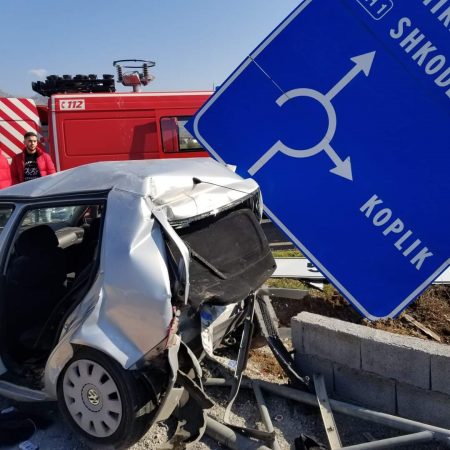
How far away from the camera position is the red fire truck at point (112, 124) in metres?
7.42

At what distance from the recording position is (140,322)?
228cm

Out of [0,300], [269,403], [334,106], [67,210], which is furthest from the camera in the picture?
[67,210]

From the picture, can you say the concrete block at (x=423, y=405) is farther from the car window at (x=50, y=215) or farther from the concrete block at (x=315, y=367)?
the car window at (x=50, y=215)

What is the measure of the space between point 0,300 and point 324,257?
223cm

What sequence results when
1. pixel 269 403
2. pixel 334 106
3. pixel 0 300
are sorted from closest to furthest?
pixel 0 300 → pixel 269 403 → pixel 334 106

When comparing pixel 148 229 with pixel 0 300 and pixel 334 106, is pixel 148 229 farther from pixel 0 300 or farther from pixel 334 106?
pixel 334 106

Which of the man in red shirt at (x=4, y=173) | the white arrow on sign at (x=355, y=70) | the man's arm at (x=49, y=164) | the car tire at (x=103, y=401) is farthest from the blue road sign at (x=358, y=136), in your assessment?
the man in red shirt at (x=4, y=173)

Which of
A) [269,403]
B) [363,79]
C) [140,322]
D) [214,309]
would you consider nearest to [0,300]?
[140,322]

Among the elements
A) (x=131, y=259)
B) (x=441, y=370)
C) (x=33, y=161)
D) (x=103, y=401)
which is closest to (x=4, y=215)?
(x=131, y=259)

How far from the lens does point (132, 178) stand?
2.58 metres

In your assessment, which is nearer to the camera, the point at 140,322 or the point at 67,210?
the point at 140,322

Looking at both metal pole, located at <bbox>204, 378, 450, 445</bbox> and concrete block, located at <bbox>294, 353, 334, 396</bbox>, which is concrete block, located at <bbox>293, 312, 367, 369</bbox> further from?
metal pole, located at <bbox>204, 378, 450, 445</bbox>

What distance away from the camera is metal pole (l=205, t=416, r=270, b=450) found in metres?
2.56

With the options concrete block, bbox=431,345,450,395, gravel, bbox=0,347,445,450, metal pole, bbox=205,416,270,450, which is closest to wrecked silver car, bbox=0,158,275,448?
metal pole, bbox=205,416,270,450
